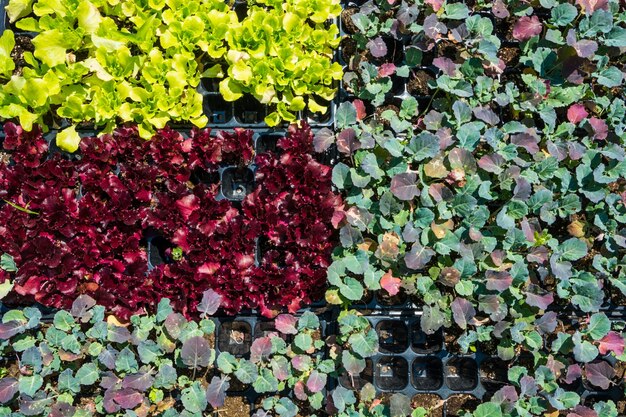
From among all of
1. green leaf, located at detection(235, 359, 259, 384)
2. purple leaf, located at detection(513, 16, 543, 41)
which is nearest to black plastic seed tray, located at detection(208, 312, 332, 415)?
green leaf, located at detection(235, 359, 259, 384)

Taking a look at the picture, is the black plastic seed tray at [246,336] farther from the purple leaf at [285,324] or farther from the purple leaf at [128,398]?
the purple leaf at [128,398]

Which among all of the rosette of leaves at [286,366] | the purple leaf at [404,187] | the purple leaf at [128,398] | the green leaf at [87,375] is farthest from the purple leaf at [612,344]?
the green leaf at [87,375]

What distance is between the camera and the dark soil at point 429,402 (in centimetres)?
226

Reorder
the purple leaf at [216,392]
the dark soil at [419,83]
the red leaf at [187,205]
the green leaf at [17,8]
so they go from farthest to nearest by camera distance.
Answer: the dark soil at [419,83]
the green leaf at [17,8]
the red leaf at [187,205]
the purple leaf at [216,392]

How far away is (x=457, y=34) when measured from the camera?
7.57ft

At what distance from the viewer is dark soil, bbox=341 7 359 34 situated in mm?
2441

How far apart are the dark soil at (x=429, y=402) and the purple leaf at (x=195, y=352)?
0.82 m

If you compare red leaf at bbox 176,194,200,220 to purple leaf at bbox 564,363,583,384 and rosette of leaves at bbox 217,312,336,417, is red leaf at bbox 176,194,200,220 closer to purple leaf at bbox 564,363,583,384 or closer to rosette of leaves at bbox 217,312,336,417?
rosette of leaves at bbox 217,312,336,417

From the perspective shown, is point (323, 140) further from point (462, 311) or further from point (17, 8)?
point (17, 8)

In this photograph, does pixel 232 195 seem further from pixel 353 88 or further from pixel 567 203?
pixel 567 203

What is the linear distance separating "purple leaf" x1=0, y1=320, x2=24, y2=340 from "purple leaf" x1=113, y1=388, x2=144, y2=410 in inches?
16.4

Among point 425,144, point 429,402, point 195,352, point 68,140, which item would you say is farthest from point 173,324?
point 425,144

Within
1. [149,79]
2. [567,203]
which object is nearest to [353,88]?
[149,79]

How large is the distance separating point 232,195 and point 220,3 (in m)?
0.73
